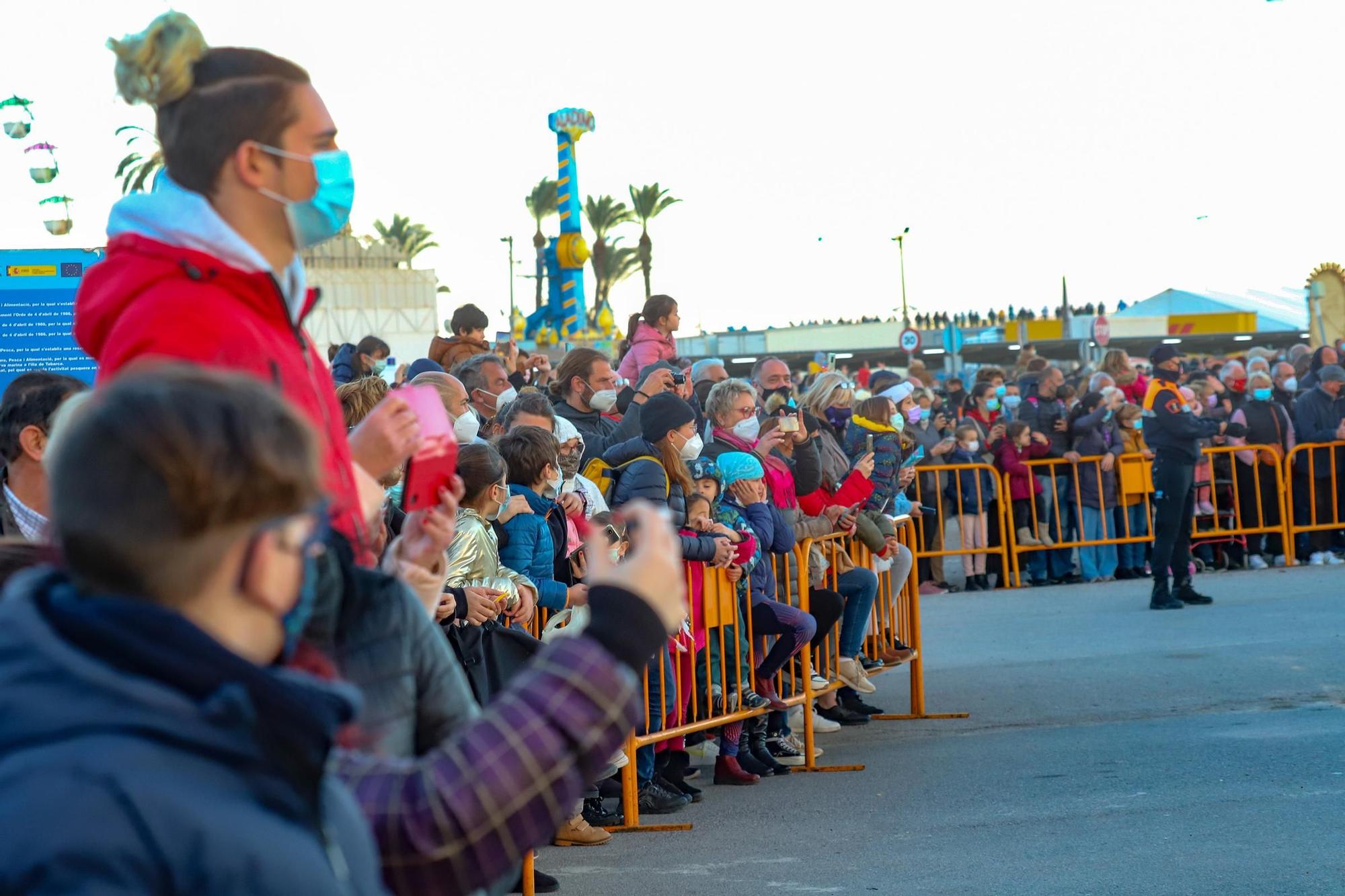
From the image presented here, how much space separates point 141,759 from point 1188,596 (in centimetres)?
1287

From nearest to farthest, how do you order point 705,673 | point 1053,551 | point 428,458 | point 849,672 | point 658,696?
point 428,458 → point 658,696 → point 705,673 → point 849,672 → point 1053,551

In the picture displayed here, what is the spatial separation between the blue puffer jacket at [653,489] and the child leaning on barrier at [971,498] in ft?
26.2

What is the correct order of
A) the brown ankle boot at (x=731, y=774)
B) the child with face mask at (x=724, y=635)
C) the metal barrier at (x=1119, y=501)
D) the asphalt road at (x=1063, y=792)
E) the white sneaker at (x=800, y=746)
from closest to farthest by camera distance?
the asphalt road at (x=1063, y=792) < the child with face mask at (x=724, y=635) < the brown ankle boot at (x=731, y=774) < the white sneaker at (x=800, y=746) < the metal barrier at (x=1119, y=501)

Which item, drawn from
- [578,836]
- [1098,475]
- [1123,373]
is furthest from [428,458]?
[1123,373]

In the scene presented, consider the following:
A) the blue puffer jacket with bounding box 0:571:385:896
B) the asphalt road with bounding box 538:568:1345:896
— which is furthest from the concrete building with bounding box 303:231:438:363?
the blue puffer jacket with bounding box 0:571:385:896

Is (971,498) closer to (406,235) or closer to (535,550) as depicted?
(535,550)

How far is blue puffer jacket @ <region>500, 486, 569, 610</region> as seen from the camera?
21.2 feet

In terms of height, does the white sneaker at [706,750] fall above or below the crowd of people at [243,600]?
below

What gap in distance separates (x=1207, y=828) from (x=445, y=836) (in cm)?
528

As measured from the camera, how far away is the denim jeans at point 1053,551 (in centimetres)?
1573

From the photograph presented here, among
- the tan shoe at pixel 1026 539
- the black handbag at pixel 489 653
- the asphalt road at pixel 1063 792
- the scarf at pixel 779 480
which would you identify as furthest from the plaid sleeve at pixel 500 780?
the tan shoe at pixel 1026 539

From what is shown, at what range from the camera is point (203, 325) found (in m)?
2.21

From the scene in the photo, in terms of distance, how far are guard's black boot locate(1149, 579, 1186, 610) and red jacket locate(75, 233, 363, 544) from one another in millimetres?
11678

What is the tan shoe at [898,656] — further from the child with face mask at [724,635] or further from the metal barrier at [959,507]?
the metal barrier at [959,507]
